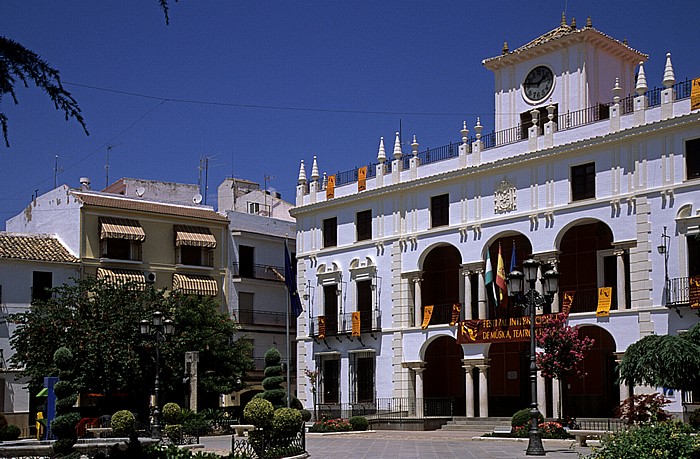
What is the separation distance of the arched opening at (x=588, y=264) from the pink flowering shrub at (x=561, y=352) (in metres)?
A: 2.77

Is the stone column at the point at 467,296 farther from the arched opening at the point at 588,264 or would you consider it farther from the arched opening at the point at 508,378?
the arched opening at the point at 588,264

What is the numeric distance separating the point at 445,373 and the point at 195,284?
44.3ft

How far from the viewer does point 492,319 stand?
3775 cm

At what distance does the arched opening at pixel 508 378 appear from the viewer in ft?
129

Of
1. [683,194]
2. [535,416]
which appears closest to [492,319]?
[683,194]

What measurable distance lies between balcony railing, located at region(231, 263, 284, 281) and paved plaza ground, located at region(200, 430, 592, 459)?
14.7 meters

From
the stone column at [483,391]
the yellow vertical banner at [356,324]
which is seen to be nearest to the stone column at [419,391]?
the stone column at [483,391]

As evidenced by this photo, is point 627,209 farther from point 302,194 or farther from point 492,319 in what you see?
point 302,194

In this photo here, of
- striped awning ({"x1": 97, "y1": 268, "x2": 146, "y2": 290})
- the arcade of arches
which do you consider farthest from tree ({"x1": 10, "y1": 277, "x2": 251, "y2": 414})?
the arcade of arches

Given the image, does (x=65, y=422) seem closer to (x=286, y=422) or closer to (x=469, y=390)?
(x=286, y=422)

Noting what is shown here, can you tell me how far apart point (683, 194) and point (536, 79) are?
932 cm

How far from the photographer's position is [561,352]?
32.4m

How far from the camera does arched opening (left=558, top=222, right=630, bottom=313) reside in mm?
35562

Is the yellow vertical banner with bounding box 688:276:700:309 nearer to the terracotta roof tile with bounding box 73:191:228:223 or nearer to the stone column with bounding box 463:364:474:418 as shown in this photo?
the stone column with bounding box 463:364:474:418
